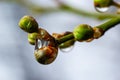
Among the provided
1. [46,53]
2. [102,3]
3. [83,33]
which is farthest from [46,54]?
[102,3]

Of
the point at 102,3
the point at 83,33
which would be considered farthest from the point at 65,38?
the point at 102,3

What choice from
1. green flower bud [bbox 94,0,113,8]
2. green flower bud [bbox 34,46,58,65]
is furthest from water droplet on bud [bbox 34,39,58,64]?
green flower bud [bbox 94,0,113,8]

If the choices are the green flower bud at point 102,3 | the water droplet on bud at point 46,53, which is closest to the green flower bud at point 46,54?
the water droplet on bud at point 46,53

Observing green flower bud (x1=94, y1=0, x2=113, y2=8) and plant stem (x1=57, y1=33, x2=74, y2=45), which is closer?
plant stem (x1=57, y1=33, x2=74, y2=45)

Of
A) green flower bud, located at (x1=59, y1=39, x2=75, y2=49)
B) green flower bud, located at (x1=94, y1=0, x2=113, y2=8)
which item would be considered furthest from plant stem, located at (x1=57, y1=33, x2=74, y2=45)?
green flower bud, located at (x1=94, y1=0, x2=113, y2=8)

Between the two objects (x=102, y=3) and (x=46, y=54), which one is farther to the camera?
(x=102, y=3)

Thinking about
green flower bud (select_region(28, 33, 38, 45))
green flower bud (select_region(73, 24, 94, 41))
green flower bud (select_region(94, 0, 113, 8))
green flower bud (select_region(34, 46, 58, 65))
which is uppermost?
green flower bud (select_region(94, 0, 113, 8))

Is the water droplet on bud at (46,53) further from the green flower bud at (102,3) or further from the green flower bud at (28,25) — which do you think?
the green flower bud at (102,3)

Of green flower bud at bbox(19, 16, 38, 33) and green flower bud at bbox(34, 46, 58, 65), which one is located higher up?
green flower bud at bbox(19, 16, 38, 33)

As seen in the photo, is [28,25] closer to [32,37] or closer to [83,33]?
[32,37]

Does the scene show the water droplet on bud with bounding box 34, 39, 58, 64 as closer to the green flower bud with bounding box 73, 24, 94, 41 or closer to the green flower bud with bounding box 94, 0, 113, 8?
the green flower bud with bounding box 73, 24, 94, 41
